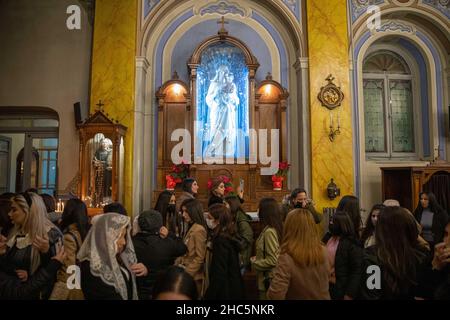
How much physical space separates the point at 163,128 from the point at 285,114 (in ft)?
9.55

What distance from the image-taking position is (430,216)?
5.36m

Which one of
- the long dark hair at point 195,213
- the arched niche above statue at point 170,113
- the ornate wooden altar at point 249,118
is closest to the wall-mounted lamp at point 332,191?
the ornate wooden altar at point 249,118

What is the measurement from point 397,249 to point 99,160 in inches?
255

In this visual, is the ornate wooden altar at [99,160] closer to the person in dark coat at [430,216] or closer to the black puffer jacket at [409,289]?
the person in dark coat at [430,216]

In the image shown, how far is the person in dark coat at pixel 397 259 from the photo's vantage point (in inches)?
96.1

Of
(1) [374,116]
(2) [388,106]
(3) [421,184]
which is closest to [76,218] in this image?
→ (3) [421,184]

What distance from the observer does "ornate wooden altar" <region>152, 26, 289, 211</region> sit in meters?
8.51

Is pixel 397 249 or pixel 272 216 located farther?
pixel 272 216

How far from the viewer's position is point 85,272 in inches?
93.6

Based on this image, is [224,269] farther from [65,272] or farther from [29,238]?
[29,238]

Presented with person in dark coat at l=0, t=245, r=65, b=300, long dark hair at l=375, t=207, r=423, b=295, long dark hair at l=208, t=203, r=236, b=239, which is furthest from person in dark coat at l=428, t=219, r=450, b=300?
person in dark coat at l=0, t=245, r=65, b=300

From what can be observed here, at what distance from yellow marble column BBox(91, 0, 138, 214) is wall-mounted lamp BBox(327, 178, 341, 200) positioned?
14.0 feet
